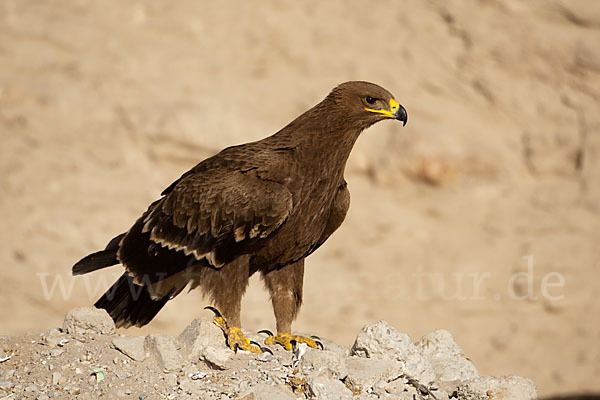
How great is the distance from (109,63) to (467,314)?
641cm

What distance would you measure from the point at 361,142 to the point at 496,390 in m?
7.56

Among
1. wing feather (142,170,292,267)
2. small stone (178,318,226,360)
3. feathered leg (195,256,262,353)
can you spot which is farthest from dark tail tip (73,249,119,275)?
small stone (178,318,226,360)

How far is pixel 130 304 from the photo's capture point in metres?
5.39

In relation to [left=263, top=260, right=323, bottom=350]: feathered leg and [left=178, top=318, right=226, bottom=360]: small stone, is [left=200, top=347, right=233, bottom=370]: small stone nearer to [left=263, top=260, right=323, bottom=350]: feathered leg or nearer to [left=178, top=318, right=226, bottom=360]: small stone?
[left=178, top=318, right=226, bottom=360]: small stone

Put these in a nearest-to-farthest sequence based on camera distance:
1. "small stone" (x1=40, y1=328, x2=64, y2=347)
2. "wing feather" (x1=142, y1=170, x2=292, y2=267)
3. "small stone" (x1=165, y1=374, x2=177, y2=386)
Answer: "small stone" (x1=165, y1=374, x2=177, y2=386)
"small stone" (x1=40, y1=328, x2=64, y2=347)
"wing feather" (x1=142, y1=170, x2=292, y2=267)

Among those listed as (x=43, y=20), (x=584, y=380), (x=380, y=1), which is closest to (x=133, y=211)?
(x=43, y=20)

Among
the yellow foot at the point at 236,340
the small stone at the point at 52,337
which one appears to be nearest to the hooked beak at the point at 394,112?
the yellow foot at the point at 236,340

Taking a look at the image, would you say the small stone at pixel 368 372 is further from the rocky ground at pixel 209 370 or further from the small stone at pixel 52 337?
the small stone at pixel 52 337

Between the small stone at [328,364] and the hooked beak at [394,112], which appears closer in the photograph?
the small stone at [328,364]

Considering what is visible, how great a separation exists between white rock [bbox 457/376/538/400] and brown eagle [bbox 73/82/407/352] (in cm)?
98

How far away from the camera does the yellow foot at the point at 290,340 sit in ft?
16.2

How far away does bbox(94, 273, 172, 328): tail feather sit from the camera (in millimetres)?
5371

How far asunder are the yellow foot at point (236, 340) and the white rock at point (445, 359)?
104cm

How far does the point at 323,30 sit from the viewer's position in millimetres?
12109
